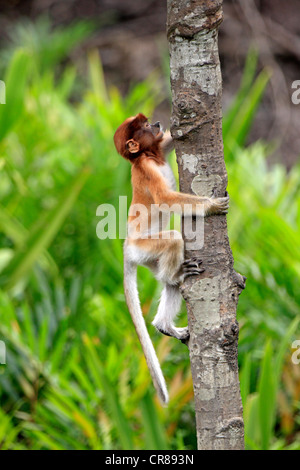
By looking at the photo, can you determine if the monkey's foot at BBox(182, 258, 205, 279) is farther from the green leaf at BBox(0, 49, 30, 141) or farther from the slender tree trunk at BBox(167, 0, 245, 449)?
the green leaf at BBox(0, 49, 30, 141)

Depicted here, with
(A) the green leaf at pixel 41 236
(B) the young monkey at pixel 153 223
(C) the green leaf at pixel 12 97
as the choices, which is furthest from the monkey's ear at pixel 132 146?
(C) the green leaf at pixel 12 97

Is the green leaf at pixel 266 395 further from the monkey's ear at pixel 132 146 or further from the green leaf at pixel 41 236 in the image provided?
the green leaf at pixel 41 236

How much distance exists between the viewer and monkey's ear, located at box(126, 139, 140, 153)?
5.11 ft

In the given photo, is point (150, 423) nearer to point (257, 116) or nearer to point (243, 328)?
point (243, 328)

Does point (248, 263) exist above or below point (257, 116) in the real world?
below

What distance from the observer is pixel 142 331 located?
1.67 m

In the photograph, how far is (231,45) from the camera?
23.9 ft

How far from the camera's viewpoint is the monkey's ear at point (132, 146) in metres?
1.56

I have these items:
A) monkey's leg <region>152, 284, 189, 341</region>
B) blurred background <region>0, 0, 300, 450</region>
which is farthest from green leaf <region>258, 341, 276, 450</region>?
monkey's leg <region>152, 284, 189, 341</region>

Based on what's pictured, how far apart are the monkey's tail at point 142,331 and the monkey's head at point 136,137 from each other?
1.27 feet

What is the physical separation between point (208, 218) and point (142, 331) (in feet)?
1.82

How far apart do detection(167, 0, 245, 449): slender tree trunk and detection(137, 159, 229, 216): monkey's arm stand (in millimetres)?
21

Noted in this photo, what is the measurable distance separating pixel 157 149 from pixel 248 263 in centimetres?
133

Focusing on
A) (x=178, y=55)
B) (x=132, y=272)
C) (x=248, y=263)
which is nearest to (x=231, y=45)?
(x=248, y=263)
